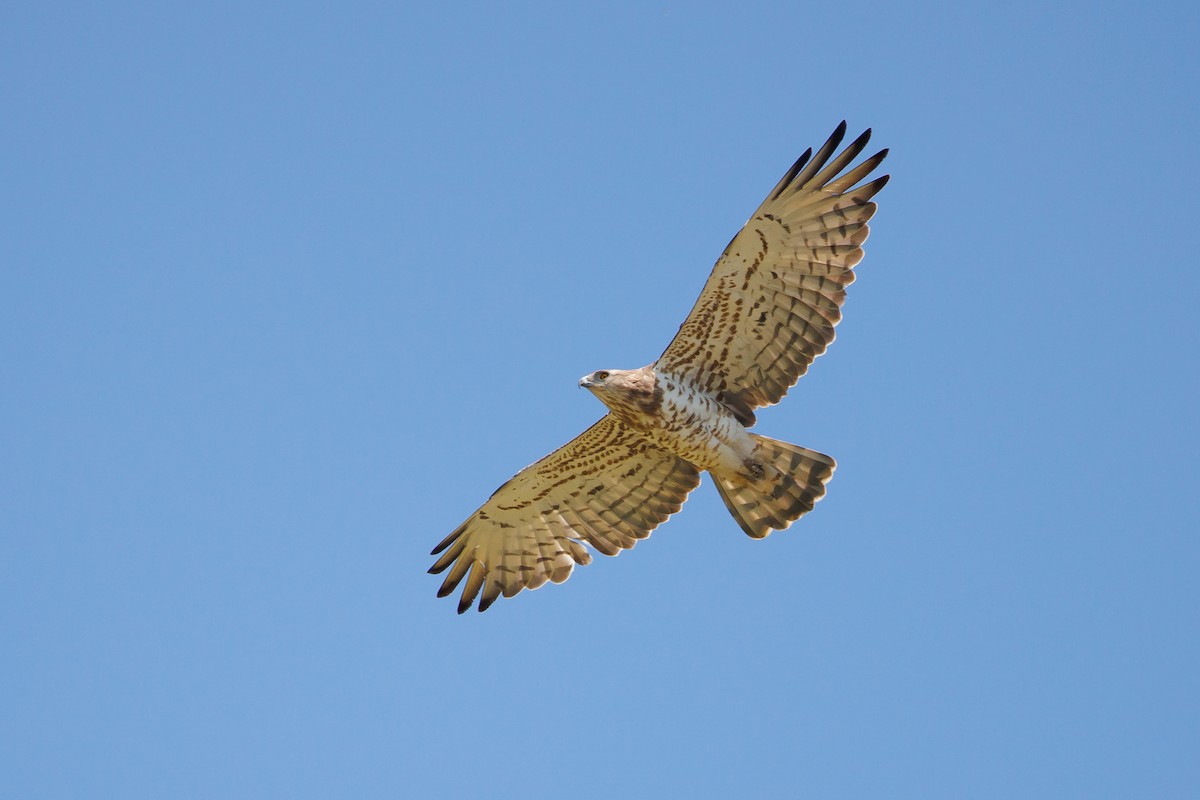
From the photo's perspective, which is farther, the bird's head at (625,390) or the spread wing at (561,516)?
the spread wing at (561,516)

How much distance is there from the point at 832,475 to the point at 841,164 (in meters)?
2.50

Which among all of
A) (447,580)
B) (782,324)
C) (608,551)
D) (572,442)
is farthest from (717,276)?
(447,580)

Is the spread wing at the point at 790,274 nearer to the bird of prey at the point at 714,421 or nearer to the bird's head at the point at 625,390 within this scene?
the bird of prey at the point at 714,421

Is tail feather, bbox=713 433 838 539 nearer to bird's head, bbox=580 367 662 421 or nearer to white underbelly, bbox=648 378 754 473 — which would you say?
white underbelly, bbox=648 378 754 473

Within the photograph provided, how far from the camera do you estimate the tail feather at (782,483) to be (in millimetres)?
12672

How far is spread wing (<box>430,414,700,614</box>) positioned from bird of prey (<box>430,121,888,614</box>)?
12 mm

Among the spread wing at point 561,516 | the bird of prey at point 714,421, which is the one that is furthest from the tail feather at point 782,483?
the spread wing at point 561,516

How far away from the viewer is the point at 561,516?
13.6 m

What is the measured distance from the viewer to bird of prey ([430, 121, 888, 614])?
483 inches

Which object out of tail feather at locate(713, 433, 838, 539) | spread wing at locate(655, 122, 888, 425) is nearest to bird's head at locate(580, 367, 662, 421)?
spread wing at locate(655, 122, 888, 425)

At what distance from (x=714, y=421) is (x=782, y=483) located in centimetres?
79

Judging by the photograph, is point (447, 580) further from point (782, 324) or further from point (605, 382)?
point (782, 324)

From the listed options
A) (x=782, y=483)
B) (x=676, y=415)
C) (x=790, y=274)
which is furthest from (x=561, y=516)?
(x=790, y=274)

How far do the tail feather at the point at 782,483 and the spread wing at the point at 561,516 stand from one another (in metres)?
0.77
